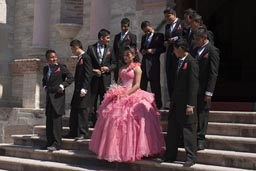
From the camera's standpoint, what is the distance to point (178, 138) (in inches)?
254

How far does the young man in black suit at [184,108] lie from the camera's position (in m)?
6.15

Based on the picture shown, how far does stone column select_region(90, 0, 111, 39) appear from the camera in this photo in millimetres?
11422

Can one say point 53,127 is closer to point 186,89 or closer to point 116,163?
point 116,163

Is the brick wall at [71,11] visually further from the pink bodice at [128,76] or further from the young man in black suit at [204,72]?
the young man in black suit at [204,72]

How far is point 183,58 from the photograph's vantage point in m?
6.34

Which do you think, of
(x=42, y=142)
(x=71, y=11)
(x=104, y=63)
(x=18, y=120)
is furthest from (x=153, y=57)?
(x=18, y=120)

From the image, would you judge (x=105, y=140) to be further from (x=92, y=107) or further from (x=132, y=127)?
(x=92, y=107)

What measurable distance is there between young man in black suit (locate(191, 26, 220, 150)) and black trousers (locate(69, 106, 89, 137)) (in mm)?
2221

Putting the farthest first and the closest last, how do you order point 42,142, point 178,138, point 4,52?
point 4,52, point 42,142, point 178,138

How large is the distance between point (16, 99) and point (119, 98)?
7.96 m

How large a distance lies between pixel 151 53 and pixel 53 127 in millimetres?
2196

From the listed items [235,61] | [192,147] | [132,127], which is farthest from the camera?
[235,61]

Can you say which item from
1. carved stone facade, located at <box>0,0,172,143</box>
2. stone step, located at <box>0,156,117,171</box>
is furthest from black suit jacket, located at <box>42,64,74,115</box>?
carved stone facade, located at <box>0,0,172,143</box>

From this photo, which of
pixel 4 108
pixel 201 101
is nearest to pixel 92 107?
pixel 201 101
